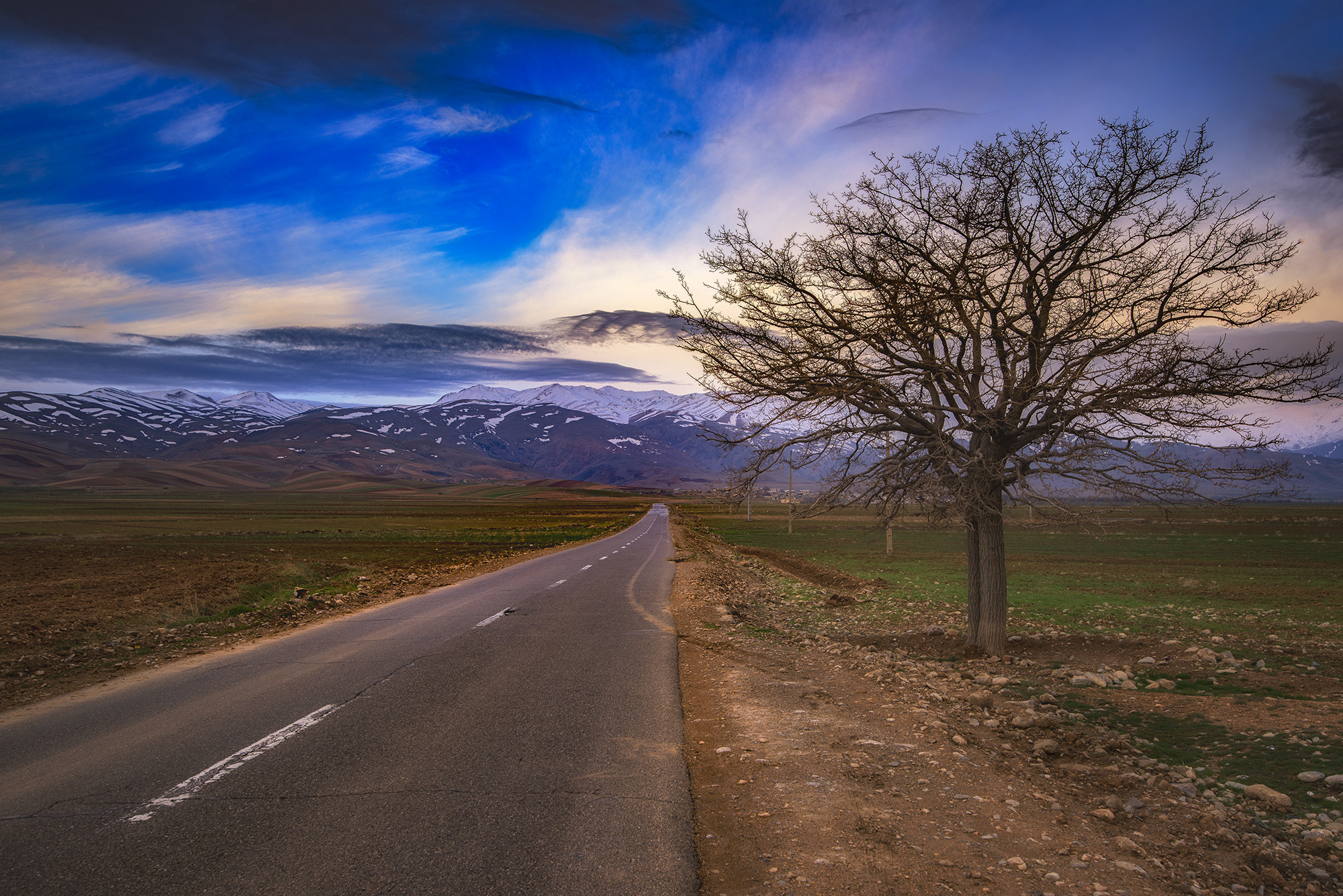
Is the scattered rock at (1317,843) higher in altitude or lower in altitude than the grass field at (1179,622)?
higher

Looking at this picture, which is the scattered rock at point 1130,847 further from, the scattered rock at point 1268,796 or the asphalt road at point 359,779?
the asphalt road at point 359,779

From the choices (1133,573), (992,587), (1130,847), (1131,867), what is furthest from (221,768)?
(1133,573)

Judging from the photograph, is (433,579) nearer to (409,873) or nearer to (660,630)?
(660,630)

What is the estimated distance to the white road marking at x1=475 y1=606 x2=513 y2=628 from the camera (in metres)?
13.2

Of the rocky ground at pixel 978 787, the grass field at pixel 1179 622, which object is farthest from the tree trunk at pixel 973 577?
the rocky ground at pixel 978 787

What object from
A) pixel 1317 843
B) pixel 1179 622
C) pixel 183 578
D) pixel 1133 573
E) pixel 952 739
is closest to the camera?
pixel 1317 843

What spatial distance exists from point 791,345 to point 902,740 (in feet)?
18.5

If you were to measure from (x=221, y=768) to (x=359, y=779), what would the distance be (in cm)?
126

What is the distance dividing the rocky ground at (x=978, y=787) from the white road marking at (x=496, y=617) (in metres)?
4.78

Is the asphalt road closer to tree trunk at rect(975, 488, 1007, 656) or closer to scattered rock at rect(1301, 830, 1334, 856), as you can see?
scattered rock at rect(1301, 830, 1334, 856)

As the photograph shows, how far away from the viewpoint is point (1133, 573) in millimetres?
30219

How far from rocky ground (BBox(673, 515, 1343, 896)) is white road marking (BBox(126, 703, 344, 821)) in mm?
3950

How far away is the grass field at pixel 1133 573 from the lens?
629 inches

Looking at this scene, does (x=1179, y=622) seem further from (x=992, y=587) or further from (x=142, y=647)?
(x=142, y=647)
